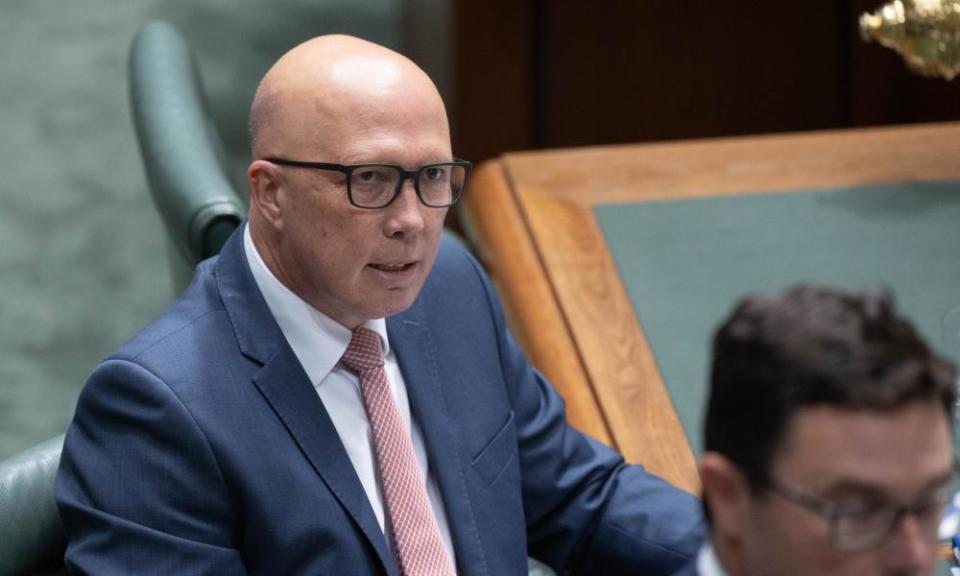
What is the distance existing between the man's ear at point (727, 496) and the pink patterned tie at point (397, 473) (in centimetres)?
52

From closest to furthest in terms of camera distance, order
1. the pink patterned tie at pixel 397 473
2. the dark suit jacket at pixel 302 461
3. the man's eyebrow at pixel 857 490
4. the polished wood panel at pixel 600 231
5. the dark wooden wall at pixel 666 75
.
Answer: the man's eyebrow at pixel 857 490
the dark suit jacket at pixel 302 461
the pink patterned tie at pixel 397 473
the polished wood panel at pixel 600 231
the dark wooden wall at pixel 666 75

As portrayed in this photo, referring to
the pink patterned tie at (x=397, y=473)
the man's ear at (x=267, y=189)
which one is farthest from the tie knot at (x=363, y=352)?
the man's ear at (x=267, y=189)

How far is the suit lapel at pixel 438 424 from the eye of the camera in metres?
1.28

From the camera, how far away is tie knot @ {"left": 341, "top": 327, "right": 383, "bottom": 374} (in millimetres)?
1250

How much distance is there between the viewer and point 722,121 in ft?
9.24

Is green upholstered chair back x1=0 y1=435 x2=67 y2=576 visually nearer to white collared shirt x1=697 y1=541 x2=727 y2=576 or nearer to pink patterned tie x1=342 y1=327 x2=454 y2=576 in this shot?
pink patterned tie x1=342 y1=327 x2=454 y2=576

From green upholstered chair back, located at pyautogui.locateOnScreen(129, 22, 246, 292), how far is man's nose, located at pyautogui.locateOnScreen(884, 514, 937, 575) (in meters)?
0.96

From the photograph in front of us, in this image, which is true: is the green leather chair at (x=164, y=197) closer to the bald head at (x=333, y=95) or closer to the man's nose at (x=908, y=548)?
the bald head at (x=333, y=95)

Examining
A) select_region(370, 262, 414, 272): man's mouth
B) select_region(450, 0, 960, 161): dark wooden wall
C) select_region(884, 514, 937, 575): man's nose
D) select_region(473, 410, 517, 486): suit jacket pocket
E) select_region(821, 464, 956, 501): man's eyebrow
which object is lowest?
select_region(450, 0, 960, 161): dark wooden wall

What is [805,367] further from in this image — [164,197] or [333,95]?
[164,197]

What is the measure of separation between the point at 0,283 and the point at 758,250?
1362 mm

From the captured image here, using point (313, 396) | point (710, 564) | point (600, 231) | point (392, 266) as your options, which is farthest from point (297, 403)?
point (600, 231)

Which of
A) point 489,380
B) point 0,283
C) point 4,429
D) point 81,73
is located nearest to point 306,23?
point 81,73

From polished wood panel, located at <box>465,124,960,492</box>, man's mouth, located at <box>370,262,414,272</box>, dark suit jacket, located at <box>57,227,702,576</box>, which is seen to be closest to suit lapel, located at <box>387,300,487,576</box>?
dark suit jacket, located at <box>57,227,702,576</box>
